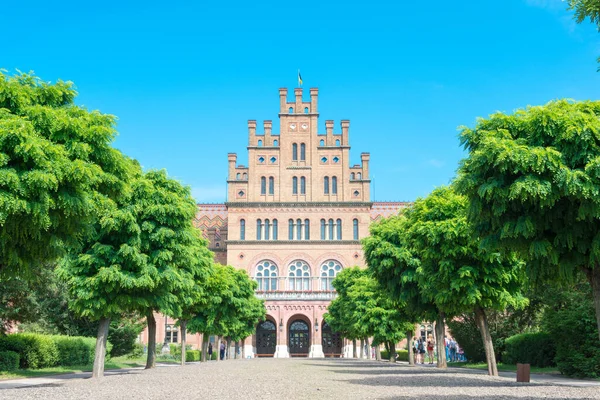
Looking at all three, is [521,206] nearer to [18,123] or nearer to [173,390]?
[173,390]

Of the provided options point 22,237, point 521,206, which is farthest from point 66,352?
point 521,206

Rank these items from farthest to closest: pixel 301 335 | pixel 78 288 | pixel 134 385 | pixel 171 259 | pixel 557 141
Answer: pixel 301 335
pixel 171 259
pixel 78 288
pixel 134 385
pixel 557 141

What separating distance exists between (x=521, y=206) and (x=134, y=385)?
13191mm

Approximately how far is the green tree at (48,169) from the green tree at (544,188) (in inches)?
372

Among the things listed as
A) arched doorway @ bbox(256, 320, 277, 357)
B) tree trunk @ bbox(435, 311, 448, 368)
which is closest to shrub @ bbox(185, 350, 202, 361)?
arched doorway @ bbox(256, 320, 277, 357)

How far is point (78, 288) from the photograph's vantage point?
75.5ft

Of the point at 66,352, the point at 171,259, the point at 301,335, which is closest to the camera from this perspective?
the point at 171,259

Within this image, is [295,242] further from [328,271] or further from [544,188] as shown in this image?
[544,188]

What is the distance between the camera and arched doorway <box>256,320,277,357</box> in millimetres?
72500

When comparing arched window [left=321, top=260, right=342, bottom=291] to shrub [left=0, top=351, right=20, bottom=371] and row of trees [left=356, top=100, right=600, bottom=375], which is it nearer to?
shrub [left=0, top=351, right=20, bottom=371]

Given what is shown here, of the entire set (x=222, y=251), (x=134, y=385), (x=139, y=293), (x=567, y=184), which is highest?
(x=222, y=251)

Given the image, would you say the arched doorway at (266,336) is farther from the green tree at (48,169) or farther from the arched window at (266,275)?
the green tree at (48,169)

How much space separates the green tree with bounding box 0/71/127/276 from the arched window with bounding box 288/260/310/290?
5301 centimetres

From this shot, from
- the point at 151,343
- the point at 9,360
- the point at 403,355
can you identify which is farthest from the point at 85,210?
the point at 403,355
